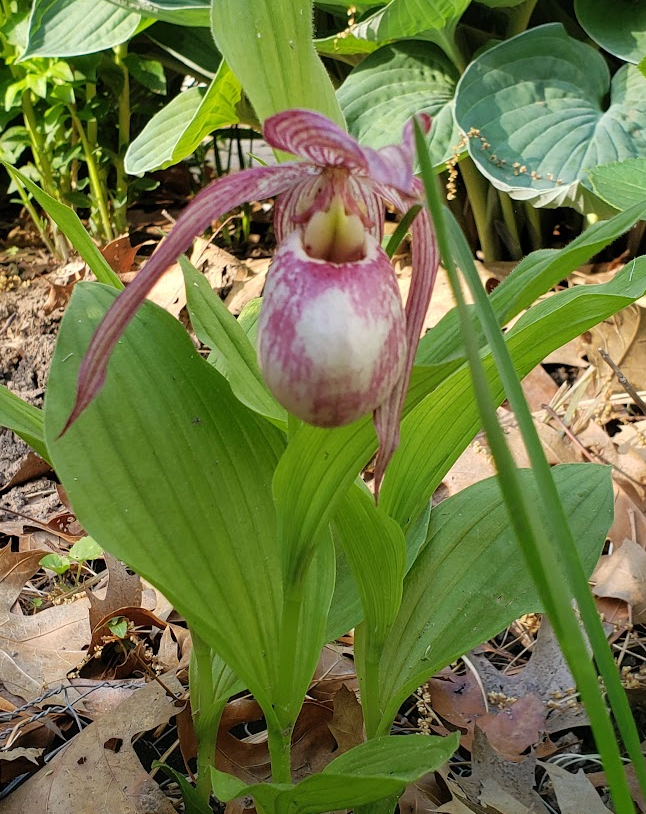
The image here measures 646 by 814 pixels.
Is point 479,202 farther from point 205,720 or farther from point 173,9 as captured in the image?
point 205,720

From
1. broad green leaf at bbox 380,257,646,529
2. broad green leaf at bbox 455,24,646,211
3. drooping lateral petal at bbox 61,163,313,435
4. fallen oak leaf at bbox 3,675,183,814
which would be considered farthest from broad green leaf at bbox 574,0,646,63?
fallen oak leaf at bbox 3,675,183,814

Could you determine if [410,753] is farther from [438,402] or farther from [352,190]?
[352,190]

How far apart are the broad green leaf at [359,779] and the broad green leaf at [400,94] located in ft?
4.41

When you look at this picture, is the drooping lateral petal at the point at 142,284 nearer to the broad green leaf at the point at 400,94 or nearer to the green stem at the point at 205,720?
the green stem at the point at 205,720

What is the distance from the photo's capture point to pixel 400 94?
1884mm

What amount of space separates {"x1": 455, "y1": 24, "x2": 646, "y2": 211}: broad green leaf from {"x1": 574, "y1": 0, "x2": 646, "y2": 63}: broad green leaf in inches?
2.0

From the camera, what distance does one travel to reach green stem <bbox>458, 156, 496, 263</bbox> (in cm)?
200

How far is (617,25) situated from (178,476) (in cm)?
165

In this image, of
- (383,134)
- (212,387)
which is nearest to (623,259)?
(383,134)

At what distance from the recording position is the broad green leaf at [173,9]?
171cm

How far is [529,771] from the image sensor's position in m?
0.91

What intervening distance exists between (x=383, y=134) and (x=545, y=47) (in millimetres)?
422

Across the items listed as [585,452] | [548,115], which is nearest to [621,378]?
[585,452]

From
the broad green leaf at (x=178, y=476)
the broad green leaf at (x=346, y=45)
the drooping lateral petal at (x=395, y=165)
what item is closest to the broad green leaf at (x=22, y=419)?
the broad green leaf at (x=178, y=476)
